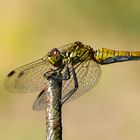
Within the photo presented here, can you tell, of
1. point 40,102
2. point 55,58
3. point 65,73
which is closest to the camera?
point 40,102

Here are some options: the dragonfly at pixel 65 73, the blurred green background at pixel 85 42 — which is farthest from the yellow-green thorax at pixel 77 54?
the blurred green background at pixel 85 42

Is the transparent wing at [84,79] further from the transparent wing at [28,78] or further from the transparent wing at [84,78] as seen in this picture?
the transparent wing at [28,78]

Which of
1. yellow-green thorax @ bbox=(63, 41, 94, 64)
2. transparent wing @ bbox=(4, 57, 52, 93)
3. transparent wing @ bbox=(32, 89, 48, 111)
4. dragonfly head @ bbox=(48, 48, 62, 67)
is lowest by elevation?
transparent wing @ bbox=(32, 89, 48, 111)

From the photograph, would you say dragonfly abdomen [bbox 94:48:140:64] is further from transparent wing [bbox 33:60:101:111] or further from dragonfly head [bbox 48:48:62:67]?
dragonfly head [bbox 48:48:62:67]

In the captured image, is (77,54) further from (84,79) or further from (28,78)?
(28,78)

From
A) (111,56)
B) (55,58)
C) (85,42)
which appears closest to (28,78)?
(55,58)

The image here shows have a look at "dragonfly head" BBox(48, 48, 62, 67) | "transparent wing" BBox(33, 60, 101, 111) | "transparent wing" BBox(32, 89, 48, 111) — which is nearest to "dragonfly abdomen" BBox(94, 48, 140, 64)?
"transparent wing" BBox(33, 60, 101, 111)
